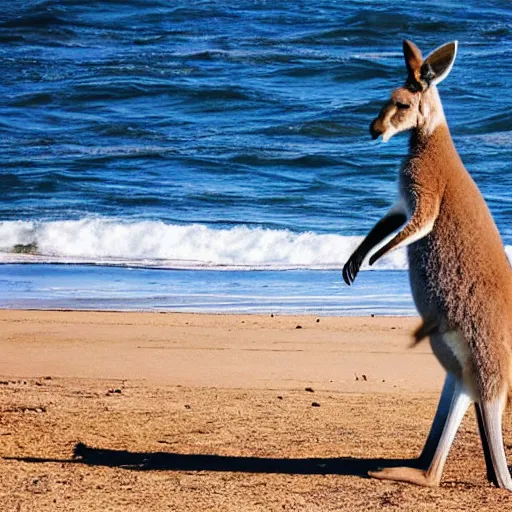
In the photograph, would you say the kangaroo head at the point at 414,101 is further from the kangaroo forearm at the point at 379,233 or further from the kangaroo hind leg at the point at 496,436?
the kangaroo hind leg at the point at 496,436

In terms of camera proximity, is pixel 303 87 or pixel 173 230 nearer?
pixel 173 230

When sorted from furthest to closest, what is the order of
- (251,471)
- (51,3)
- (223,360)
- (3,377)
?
(51,3)
(223,360)
(3,377)
(251,471)

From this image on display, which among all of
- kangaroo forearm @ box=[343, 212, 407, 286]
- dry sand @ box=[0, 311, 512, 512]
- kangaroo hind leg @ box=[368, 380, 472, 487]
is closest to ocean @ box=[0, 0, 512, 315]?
dry sand @ box=[0, 311, 512, 512]

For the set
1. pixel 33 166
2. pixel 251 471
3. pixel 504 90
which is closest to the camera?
pixel 251 471

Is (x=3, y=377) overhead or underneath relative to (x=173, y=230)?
overhead

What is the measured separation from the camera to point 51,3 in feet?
99.4

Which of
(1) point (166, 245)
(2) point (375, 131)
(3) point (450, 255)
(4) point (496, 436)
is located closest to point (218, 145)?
(1) point (166, 245)

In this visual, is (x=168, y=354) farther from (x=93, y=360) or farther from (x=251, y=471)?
(x=251, y=471)

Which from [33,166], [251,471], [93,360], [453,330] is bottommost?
[33,166]

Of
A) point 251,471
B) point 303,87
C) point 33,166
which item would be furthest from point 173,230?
point 303,87

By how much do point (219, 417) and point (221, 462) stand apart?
2.40 ft

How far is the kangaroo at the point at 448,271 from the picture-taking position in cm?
452

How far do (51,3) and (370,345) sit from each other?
949 inches

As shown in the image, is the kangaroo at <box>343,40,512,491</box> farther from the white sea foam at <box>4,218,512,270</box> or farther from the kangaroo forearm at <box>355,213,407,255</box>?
the white sea foam at <box>4,218,512,270</box>
